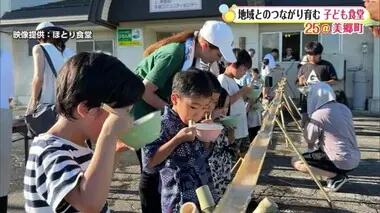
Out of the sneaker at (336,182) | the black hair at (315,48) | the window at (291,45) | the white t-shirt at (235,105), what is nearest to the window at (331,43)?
the window at (291,45)

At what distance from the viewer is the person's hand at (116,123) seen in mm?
1252

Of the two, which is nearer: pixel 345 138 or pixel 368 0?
pixel 368 0

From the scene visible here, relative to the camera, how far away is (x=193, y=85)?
2.32m

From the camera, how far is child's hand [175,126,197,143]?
2.18 m

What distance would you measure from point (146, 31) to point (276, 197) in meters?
9.82

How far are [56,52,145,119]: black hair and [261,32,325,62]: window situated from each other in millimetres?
11599

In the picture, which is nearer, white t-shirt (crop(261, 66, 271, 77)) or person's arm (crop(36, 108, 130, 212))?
person's arm (crop(36, 108, 130, 212))

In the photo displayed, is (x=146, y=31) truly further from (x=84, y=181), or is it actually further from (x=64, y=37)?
(x=84, y=181)

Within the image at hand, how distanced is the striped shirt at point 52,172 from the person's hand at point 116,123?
16 centimetres

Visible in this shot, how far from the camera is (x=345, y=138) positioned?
15.6ft

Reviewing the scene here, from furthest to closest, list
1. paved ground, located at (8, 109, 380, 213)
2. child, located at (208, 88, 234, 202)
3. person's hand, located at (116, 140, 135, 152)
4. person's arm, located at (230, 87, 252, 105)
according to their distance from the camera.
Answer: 1. person's arm, located at (230, 87, 252, 105)
2. paved ground, located at (8, 109, 380, 213)
3. child, located at (208, 88, 234, 202)
4. person's hand, located at (116, 140, 135, 152)

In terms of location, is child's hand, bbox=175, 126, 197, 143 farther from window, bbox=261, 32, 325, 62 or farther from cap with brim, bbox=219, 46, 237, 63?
window, bbox=261, 32, 325, 62

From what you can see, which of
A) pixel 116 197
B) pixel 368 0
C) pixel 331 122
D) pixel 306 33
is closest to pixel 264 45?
pixel 306 33

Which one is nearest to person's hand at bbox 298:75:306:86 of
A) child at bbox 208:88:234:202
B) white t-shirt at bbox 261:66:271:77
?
white t-shirt at bbox 261:66:271:77
